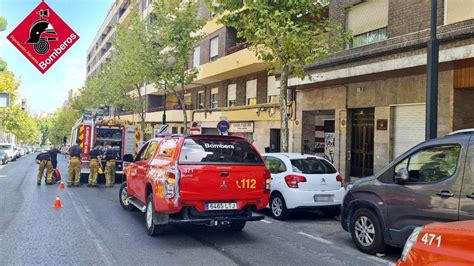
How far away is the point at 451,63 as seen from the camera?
10.9 metres

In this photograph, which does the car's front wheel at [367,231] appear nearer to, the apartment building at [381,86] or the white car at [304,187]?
the white car at [304,187]

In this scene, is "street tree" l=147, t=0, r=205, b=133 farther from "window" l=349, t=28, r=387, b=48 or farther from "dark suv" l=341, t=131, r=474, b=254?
"dark suv" l=341, t=131, r=474, b=254

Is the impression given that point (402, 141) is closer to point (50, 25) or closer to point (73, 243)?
point (73, 243)

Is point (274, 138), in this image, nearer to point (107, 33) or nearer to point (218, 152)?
point (218, 152)

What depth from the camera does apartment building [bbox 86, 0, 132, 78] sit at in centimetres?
5317

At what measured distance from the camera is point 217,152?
7.16m

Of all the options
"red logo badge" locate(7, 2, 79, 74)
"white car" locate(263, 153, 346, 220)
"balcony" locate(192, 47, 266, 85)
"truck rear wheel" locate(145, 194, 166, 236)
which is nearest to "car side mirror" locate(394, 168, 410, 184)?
"white car" locate(263, 153, 346, 220)

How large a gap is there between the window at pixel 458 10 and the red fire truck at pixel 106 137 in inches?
479

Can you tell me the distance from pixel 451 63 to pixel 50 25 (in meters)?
12.3

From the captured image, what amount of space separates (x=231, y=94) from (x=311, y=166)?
15.6m

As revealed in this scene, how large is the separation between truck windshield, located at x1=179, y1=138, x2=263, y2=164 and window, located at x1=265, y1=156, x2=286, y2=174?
2189 mm

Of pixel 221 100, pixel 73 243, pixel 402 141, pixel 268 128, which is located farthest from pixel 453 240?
pixel 221 100

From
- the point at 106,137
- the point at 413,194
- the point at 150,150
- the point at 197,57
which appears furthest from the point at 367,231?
the point at 197,57

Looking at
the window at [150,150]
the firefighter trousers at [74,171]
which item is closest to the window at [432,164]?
the window at [150,150]
